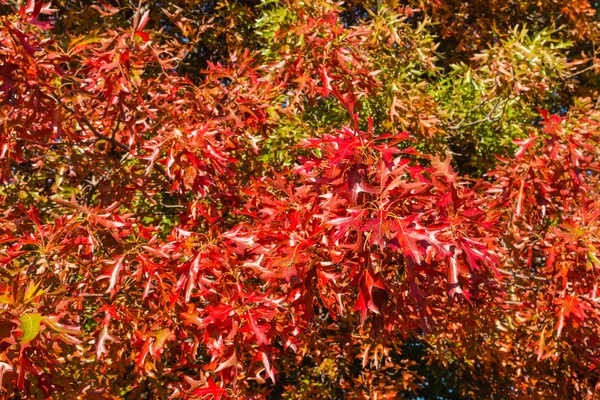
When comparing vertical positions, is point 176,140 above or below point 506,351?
above

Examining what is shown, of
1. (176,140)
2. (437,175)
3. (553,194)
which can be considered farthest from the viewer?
(553,194)

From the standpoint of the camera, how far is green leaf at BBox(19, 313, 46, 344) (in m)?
1.67

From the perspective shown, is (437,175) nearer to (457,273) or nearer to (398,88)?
(457,273)

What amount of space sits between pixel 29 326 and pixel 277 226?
3.33 ft

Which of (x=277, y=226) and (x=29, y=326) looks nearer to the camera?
(x=29, y=326)

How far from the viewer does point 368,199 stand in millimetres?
2002

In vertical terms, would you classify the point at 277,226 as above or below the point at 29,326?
below

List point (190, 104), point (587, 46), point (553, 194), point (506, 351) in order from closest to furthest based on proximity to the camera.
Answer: point (553, 194), point (190, 104), point (506, 351), point (587, 46)

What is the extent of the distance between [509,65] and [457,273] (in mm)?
3014

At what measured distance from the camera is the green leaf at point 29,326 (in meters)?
1.67

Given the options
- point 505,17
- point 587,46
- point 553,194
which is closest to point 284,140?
point 553,194

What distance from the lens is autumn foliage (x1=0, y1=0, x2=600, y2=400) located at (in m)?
2.00

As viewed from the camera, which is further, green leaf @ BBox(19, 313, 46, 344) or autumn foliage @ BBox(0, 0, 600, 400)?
autumn foliage @ BBox(0, 0, 600, 400)

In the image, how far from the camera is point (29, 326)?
1703 millimetres
